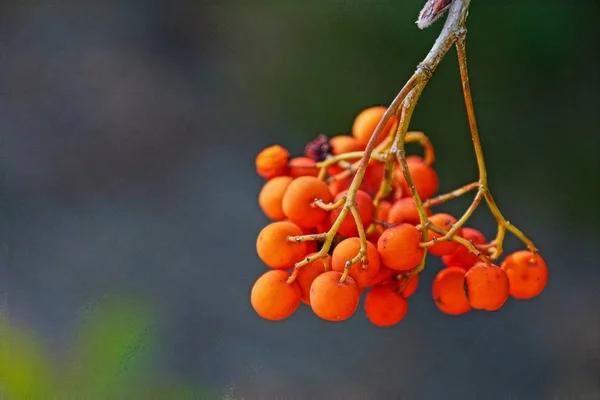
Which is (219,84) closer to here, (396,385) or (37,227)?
(37,227)

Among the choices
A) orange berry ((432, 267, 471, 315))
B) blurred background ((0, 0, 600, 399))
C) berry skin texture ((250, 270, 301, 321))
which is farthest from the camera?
blurred background ((0, 0, 600, 399))

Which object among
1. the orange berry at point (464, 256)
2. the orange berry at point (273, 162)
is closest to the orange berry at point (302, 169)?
the orange berry at point (273, 162)

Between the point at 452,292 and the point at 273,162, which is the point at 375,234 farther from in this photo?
the point at 273,162

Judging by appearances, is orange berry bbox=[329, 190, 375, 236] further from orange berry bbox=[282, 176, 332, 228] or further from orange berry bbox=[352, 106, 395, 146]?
orange berry bbox=[352, 106, 395, 146]

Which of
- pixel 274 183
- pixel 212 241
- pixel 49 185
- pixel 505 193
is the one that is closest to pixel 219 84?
pixel 212 241

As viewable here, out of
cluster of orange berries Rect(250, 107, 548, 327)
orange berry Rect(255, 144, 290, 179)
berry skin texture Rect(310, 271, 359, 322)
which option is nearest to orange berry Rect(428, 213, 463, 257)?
cluster of orange berries Rect(250, 107, 548, 327)

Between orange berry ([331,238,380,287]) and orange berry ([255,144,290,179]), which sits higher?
orange berry ([255,144,290,179])
